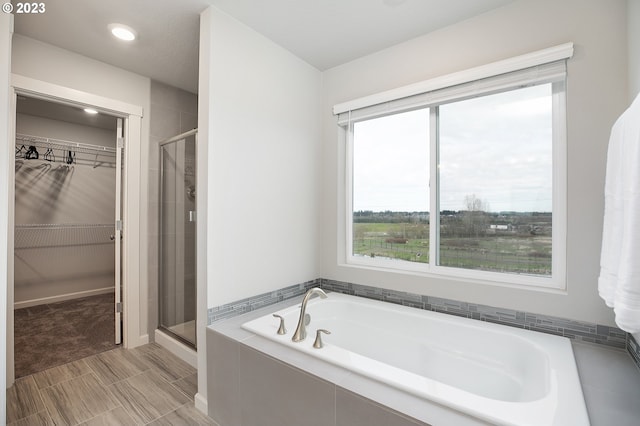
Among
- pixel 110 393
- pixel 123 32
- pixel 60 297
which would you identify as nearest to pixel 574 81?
pixel 123 32

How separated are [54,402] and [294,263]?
6.05 feet

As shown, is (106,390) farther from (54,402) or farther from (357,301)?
(357,301)

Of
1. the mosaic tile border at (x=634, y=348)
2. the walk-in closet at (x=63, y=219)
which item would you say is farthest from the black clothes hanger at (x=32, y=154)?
the mosaic tile border at (x=634, y=348)

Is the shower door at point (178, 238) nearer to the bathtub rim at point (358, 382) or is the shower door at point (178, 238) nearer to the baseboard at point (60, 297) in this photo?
the bathtub rim at point (358, 382)

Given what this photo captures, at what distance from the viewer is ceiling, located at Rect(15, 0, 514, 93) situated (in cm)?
188

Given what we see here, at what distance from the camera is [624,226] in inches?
41.8

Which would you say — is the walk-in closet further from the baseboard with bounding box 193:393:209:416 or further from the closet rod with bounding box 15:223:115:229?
the baseboard with bounding box 193:393:209:416

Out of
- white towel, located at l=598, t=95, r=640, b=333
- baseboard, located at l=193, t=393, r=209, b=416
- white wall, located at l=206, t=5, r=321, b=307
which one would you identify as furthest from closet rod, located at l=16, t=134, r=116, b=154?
white towel, located at l=598, t=95, r=640, b=333

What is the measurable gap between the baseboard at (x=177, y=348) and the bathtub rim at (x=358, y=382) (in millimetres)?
887

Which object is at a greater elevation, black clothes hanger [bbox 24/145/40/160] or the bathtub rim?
black clothes hanger [bbox 24/145/40/160]

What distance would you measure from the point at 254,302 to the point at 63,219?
3.84 meters

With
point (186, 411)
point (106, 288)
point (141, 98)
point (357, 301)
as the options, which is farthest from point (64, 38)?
point (106, 288)

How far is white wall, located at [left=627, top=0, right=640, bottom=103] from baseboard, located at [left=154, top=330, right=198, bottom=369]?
130 inches

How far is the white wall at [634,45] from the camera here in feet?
4.64
